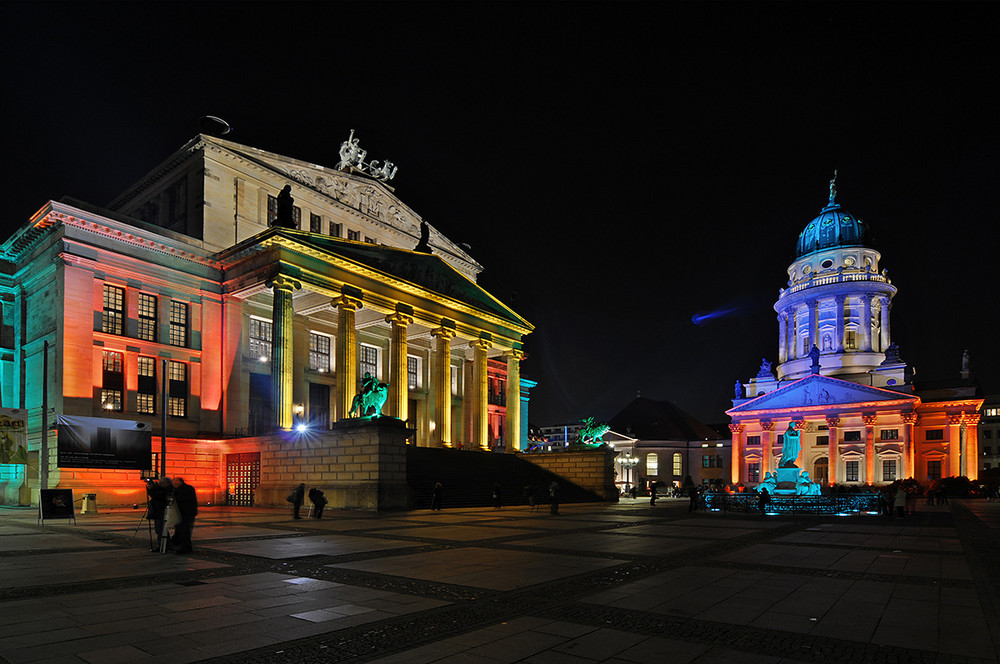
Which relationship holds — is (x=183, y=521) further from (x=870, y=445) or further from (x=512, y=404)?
(x=870, y=445)

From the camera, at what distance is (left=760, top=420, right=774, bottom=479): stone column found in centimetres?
8956

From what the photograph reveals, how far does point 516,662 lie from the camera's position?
6.75 metres

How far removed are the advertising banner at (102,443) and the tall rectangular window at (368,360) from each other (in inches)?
831

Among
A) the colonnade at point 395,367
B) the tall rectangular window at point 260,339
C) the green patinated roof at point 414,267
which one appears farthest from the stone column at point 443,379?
the tall rectangular window at point 260,339

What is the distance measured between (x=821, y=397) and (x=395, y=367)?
64.4 m

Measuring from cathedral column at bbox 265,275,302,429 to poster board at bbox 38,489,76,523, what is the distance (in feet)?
42.7

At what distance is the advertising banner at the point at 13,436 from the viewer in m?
34.6

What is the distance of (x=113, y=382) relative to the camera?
118 ft

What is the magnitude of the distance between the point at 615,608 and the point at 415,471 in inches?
1113

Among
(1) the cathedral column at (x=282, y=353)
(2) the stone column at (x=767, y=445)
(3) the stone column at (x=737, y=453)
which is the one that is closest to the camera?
(1) the cathedral column at (x=282, y=353)

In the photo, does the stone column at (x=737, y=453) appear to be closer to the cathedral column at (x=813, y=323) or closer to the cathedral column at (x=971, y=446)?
the cathedral column at (x=813, y=323)

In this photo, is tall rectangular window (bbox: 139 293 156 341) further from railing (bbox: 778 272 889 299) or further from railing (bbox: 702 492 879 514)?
railing (bbox: 778 272 889 299)

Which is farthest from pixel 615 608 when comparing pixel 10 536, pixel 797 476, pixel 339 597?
pixel 797 476

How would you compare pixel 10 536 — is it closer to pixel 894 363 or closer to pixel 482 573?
pixel 482 573
